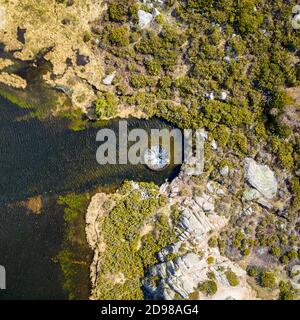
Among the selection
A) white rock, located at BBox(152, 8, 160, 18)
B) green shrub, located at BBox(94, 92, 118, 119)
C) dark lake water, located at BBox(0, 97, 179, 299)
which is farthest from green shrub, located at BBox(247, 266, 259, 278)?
white rock, located at BBox(152, 8, 160, 18)

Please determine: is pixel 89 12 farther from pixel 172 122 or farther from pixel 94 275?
pixel 94 275

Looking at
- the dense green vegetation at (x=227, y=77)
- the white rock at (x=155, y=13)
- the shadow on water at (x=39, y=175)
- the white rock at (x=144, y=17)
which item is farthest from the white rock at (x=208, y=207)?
the white rock at (x=155, y=13)

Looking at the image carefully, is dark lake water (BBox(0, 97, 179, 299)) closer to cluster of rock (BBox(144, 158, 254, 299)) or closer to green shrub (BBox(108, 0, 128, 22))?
cluster of rock (BBox(144, 158, 254, 299))

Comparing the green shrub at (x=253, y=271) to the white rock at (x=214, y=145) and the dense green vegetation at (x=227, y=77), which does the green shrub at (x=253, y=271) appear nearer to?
the dense green vegetation at (x=227, y=77)

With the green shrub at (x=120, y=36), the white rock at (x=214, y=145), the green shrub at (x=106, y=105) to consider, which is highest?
the green shrub at (x=120, y=36)

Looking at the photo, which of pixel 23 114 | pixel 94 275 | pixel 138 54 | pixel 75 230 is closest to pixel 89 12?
pixel 138 54
